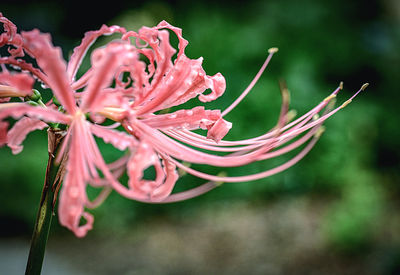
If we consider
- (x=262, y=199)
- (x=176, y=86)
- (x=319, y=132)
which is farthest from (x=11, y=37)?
(x=262, y=199)

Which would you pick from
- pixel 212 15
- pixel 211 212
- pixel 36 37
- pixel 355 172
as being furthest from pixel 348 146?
pixel 36 37

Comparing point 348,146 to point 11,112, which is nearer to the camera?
point 11,112

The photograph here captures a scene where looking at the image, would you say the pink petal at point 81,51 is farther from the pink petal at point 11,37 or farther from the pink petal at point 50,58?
the pink petal at point 50,58

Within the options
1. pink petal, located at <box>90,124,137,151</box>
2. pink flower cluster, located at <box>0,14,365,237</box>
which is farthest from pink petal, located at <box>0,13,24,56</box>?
pink petal, located at <box>90,124,137,151</box>

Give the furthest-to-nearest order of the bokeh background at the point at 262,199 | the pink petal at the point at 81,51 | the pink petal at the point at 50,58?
1. the bokeh background at the point at 262,199
2. the pink petal at the point at 81,51
3. the pink petal at the point at 50,58

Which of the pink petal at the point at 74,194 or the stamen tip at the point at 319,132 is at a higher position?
the stamen tip at the point at 319,132

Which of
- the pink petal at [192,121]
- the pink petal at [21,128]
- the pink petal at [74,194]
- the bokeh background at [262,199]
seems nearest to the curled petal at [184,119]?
the pink petal at [192,121]

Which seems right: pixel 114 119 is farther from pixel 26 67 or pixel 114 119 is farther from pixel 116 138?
pixel 26 67

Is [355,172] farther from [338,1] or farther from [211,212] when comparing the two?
[338,1]
